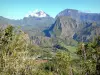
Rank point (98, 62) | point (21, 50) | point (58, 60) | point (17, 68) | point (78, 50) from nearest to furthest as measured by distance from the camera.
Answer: point (17, 68), point (21, 50), point (98, 62), point (78, 50), point (58, 60)

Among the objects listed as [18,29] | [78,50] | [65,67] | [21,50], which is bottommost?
[65,67]

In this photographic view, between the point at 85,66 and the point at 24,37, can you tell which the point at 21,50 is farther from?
the point at 85,66

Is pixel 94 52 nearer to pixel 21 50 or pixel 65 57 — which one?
pixel 65 57

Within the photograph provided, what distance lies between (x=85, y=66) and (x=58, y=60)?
13.7m

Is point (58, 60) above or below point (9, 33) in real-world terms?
below

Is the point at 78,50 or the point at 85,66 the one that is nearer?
the point at 85,66

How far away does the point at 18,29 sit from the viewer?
31.0 metres

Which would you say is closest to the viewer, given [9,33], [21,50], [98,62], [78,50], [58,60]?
[21,50]

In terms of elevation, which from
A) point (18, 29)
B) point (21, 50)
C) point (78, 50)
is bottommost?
point (78, 50)

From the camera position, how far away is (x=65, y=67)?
248ft

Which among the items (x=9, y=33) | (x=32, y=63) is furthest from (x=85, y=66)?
(x=32, y=63)

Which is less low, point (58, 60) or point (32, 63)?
point (32, 63)

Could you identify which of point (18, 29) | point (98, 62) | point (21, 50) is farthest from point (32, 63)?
point (98, 62)

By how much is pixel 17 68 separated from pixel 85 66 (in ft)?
130
